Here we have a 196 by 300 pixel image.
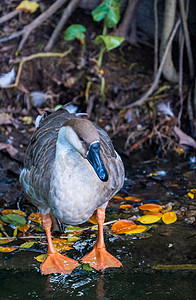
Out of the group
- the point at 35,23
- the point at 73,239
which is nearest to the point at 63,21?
the point at 35,23

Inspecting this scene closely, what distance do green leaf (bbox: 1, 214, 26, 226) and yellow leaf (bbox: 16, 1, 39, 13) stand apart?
444cm

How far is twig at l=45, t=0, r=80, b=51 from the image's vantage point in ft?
22.1

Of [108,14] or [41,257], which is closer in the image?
[41,257]

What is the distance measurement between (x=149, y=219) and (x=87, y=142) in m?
1.46

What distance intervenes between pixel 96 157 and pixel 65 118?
1.19 meters

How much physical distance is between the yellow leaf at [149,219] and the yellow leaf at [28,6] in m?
4.73

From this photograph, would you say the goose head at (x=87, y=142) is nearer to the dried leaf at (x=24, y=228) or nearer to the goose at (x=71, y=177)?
the goose at (x=71, y=177)

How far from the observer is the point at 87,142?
9.01 ft

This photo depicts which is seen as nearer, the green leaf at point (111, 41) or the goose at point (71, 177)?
the goose at point (71, 177)

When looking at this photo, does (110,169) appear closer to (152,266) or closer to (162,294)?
(152,266)

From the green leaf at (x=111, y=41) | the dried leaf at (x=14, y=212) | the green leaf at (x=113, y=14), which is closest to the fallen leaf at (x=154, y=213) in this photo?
the dried leaf at (x=14, y=212)

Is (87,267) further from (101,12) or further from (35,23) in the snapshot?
(35,23)

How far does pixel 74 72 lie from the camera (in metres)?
6.52

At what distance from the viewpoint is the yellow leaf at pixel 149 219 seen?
3.84m
